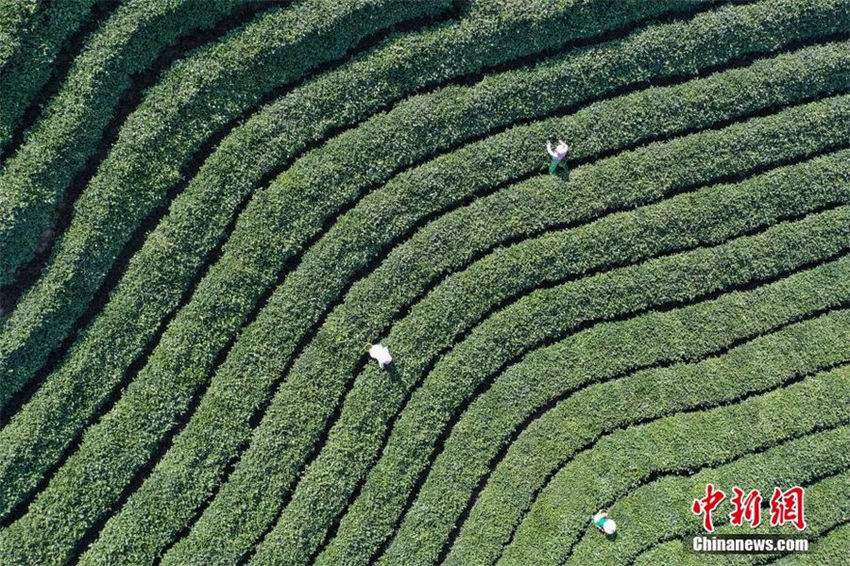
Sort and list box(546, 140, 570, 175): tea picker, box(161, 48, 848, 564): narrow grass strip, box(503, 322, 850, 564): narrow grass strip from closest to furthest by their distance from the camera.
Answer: box(161, 48, 848, 564): narrow grass strip
box(546, 140, 570, 175): tea picker
box(503, 322, 850, 564): narrow grass strip

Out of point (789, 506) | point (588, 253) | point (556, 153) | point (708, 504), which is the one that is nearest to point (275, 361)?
point (588, 253)

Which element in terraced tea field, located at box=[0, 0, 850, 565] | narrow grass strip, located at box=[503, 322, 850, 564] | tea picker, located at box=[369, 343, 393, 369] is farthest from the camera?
narrow grass strip, located at box=[503, 322, 850, 564]

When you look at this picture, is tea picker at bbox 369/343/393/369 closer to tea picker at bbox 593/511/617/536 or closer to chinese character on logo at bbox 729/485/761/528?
tea picker at bbox 593/511/617/536

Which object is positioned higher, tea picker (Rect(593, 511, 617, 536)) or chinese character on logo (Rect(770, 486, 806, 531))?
chinese character on logo (Rect(770, 486, 806, 531))

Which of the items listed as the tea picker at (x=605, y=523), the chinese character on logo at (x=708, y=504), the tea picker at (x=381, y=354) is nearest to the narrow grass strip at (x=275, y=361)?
the tea picker at (x=381, y=354)

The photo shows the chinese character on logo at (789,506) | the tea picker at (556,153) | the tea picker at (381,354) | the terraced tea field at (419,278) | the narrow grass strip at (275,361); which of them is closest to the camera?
the terraced tea field at (419,278)

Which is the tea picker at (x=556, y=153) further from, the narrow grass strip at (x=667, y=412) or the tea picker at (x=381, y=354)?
the tea picker at (x=381, y=354)

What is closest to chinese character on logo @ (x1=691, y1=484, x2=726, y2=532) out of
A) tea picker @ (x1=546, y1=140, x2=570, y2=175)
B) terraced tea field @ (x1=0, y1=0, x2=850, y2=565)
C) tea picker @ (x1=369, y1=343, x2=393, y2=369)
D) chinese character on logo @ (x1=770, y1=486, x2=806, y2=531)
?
terraced tea field @ (x1=0, y1=0, x2=850, y2=565)
